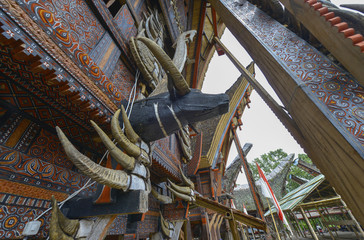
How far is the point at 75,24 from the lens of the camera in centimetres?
134

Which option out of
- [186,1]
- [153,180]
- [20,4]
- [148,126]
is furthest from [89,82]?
[186,1]

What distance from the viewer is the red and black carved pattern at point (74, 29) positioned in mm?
889

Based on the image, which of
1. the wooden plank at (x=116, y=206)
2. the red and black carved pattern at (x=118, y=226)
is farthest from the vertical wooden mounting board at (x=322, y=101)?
the red and black carved pattern at (x=118, y=226)

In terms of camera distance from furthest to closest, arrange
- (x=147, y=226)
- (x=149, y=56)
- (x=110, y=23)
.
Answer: (x=147, y=226) → (x=149, y=56) → (x=110, y=23)

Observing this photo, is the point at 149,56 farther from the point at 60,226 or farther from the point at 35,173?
the point at 60,226

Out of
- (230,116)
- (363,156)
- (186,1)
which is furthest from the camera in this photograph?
(230,116)

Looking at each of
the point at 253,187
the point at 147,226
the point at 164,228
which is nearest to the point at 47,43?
the point at 147,226

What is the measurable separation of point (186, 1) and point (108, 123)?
7068 millimetres

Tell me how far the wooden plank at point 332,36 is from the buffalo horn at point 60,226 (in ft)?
8.17

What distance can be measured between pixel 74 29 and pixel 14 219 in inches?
57.6

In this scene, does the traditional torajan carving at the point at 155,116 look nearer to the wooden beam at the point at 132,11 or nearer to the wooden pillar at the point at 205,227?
the wooden beam at the point at 132,11

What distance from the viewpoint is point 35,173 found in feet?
3.67

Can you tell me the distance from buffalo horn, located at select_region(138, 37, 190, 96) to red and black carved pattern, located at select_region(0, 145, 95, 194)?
1.23m

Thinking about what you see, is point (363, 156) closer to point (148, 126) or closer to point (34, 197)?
point (148, 126)
